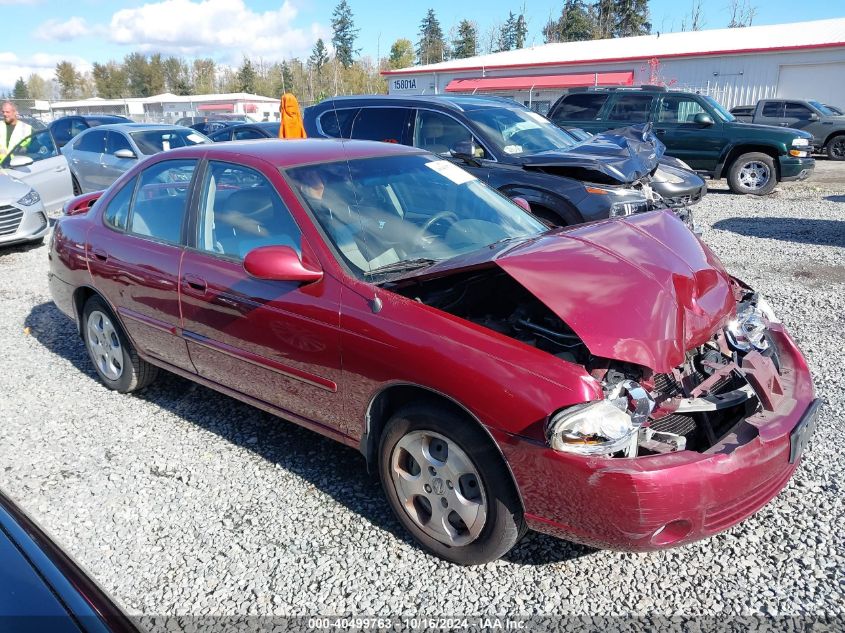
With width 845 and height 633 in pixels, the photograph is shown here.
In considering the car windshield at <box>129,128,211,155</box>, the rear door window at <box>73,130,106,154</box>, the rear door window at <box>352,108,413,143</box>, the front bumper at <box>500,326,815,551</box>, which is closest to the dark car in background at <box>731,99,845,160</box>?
the rear door window at <box>352,108,413,143</box>

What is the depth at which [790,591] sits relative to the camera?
265cm

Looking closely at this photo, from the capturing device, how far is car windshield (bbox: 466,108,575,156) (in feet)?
23.6

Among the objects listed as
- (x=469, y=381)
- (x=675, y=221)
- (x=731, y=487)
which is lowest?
(x=731, y=487)

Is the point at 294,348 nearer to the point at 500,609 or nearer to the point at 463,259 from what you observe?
the point at 463,259

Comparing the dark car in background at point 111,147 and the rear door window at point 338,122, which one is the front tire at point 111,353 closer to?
the rear door window at point 338,122

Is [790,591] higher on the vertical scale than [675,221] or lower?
lower

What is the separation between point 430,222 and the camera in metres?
3.57

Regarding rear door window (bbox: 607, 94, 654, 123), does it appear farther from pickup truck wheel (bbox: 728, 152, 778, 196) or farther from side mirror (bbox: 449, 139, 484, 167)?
side mirror (bbox: 449, 139, 484, 167)

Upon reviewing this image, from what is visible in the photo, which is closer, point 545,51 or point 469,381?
point 469,381

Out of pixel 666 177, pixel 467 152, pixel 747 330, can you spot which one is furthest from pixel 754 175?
pixel 747 330

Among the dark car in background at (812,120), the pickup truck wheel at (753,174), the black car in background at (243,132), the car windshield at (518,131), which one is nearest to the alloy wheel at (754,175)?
the pickup truck wheel at (753,174)

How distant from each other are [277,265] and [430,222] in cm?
97

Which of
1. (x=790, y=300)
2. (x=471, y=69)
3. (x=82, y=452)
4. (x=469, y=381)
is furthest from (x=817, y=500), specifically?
(x=471, y=69)

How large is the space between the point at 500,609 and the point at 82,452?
2.69 metres
